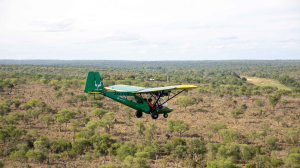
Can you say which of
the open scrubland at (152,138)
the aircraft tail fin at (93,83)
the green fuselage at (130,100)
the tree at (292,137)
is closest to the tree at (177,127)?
the open scrubland at (152,138)

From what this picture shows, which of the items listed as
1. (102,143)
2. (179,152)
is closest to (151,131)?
(179,152)

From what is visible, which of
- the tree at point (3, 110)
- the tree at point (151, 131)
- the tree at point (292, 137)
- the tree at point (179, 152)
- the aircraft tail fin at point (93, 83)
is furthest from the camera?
the tree at point (3, 110)

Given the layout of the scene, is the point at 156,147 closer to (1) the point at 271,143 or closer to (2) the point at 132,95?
(1) the point at 271,143

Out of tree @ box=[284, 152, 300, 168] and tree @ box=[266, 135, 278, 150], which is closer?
tree @ box=[284, 152, 300, 168]

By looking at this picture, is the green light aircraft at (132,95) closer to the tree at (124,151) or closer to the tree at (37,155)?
the tree at (124,151)

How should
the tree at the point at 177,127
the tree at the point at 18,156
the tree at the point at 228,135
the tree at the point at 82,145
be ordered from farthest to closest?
1. the tree at the point at 177,127
2. the tree at the point at 228,135
3. the tree at the point at 82,145
4. the tree at the point at 18,156

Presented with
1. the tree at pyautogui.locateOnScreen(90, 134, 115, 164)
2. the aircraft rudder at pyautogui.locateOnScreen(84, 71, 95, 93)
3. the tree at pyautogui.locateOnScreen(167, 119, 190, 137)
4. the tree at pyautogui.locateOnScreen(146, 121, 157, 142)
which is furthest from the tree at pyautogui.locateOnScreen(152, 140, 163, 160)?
the aircraft rudder at pyautogui.locateOnScreen(84, 71, 95, 93)

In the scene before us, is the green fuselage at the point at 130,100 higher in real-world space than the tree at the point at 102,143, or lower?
higher

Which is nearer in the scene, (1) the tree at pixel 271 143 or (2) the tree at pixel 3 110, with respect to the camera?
(1) the tree at pixel 271 143

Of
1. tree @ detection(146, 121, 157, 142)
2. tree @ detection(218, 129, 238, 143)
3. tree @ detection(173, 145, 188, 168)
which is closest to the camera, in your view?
tree @ detection(173, 145, 188, 168)

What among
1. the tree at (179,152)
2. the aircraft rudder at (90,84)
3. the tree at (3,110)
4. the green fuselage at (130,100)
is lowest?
the tree at (179,152)

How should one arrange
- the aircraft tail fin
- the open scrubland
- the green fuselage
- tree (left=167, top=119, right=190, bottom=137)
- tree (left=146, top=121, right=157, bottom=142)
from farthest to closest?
tree (left=167, top=119, right=190, bottom=137) → tree (left=146, top=121, right=157, bottom=142) → the open scrubland → the green fuselage → the aircraft tail fin

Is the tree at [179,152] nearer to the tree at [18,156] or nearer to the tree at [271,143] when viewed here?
the tree at [271,143]

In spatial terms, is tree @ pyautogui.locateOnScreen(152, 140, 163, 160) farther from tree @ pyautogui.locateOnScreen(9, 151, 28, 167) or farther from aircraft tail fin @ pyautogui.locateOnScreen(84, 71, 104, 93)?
aircraft tail fin @ pyautogui.locateOnScreen(84, 71, 104, 93)
